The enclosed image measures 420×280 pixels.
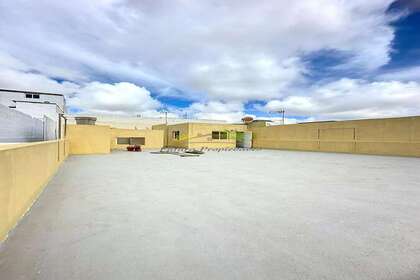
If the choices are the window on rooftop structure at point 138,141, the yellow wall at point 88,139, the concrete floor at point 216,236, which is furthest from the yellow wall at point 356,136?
the yellow wall at point 88,139

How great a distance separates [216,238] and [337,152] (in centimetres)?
2175

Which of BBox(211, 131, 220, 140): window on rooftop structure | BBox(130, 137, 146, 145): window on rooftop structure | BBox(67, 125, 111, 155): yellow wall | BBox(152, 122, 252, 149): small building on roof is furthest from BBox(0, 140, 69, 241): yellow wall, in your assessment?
BBox(211, 131, 220, 140): window on rooftop structure

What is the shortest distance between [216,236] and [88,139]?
18676 mm

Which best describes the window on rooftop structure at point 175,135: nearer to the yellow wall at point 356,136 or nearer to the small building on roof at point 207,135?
the small building on roof at point 207,135

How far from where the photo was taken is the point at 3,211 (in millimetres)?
3225

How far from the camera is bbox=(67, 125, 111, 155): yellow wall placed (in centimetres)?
1897

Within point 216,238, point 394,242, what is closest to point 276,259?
point 216,238

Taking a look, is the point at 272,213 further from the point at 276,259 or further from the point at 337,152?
the point at 337,152

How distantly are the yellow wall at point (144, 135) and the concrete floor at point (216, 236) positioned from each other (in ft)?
76.5

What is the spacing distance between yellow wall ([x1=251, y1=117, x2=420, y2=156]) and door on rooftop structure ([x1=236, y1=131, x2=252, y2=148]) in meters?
3.19

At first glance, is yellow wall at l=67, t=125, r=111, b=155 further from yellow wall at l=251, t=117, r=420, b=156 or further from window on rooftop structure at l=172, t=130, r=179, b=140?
yellow wall at l=251, t=117, r=420, b=156

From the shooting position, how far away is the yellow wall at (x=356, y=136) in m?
17.8

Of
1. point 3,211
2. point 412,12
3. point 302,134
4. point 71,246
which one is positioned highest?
point 412,12

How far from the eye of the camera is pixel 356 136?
822 inches
